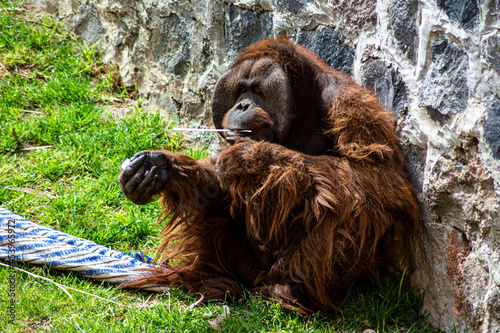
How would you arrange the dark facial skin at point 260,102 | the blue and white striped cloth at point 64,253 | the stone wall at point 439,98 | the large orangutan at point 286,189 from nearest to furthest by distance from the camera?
the stone wall at point 439,98 → the large orangutan at point 286,189 → the dark facial skin at point 260,102 → the blue and white striped cloth at point 64,253

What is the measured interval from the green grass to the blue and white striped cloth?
0.06 metres

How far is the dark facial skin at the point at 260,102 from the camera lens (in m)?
2.65

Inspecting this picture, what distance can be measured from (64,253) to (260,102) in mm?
1344

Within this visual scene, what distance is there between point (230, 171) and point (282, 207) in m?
0.29

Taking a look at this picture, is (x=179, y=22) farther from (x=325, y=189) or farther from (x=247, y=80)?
(x=325, y=189)

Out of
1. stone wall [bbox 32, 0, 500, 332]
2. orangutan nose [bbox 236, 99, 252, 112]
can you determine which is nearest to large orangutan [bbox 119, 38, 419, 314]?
orangutan nose [bbox 236, 99, 252, 112]

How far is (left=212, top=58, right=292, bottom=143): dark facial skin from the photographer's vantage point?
8.70ft

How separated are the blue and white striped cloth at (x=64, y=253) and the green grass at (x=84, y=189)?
0.21ft

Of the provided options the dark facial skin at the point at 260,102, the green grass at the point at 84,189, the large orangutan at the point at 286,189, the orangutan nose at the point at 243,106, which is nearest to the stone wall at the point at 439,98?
the large orangutan at the point at 286,189

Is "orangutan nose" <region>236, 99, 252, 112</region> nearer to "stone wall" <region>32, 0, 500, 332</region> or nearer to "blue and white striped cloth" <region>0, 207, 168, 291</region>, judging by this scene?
"stone wall" <region>32, 0, 500, 332</region>

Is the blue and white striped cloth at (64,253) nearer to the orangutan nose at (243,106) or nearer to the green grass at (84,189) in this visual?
the green grass at (84,189)

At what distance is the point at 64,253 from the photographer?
9.64 ft

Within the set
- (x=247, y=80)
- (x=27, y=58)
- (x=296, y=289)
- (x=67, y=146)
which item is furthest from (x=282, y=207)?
(x=27, y=58)

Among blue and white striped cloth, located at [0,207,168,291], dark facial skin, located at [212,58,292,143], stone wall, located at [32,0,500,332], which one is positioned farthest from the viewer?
blue and white striped cloth, located at [0,207,168,291]
